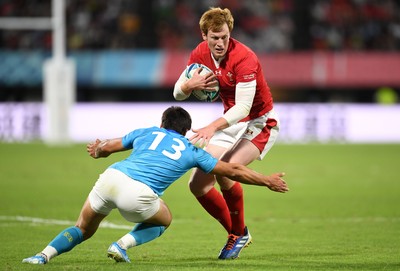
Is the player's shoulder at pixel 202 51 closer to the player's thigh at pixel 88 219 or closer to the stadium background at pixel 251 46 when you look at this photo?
the player's thigh at pixel 88 219

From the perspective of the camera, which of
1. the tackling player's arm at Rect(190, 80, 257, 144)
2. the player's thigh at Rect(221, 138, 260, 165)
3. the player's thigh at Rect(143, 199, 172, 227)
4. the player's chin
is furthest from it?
the player's thigh at Rect(221, 138, 260, 165)

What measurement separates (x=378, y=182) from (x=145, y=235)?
31.9ft

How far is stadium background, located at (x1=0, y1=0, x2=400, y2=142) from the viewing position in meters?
27.8

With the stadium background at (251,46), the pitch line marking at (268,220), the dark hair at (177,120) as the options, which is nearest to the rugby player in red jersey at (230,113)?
the dark hair at (177,120)

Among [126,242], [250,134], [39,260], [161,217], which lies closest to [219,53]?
[250,134]

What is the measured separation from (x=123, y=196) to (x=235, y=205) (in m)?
1.66

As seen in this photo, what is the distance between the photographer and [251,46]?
28766mm

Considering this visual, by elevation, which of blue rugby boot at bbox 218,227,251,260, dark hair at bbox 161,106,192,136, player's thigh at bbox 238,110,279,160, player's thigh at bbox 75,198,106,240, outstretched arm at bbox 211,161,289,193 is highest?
dark hair at bbox 161,106,192,136

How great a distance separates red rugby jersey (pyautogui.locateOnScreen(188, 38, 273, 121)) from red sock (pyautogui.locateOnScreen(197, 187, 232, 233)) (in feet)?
2.67

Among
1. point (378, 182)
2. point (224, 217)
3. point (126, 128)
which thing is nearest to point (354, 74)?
point (126, 128)

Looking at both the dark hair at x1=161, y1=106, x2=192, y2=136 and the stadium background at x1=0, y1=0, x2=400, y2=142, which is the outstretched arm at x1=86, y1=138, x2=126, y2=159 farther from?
the stadium background at x1=0, y1=0, x2=400, y2=142

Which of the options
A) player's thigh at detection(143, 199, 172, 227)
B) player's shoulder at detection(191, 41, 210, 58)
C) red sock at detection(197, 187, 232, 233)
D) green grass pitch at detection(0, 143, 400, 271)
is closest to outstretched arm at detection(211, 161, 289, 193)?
player's thigh at detection(143, 199, 172, 227)

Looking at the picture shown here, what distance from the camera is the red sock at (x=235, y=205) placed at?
8.39 m

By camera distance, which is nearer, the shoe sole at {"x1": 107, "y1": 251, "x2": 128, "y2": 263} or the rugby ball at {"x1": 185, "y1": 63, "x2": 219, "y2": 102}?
the shoe sole at {"x1": 107, "y1": 251, "x2": 128, "y2": 263}
